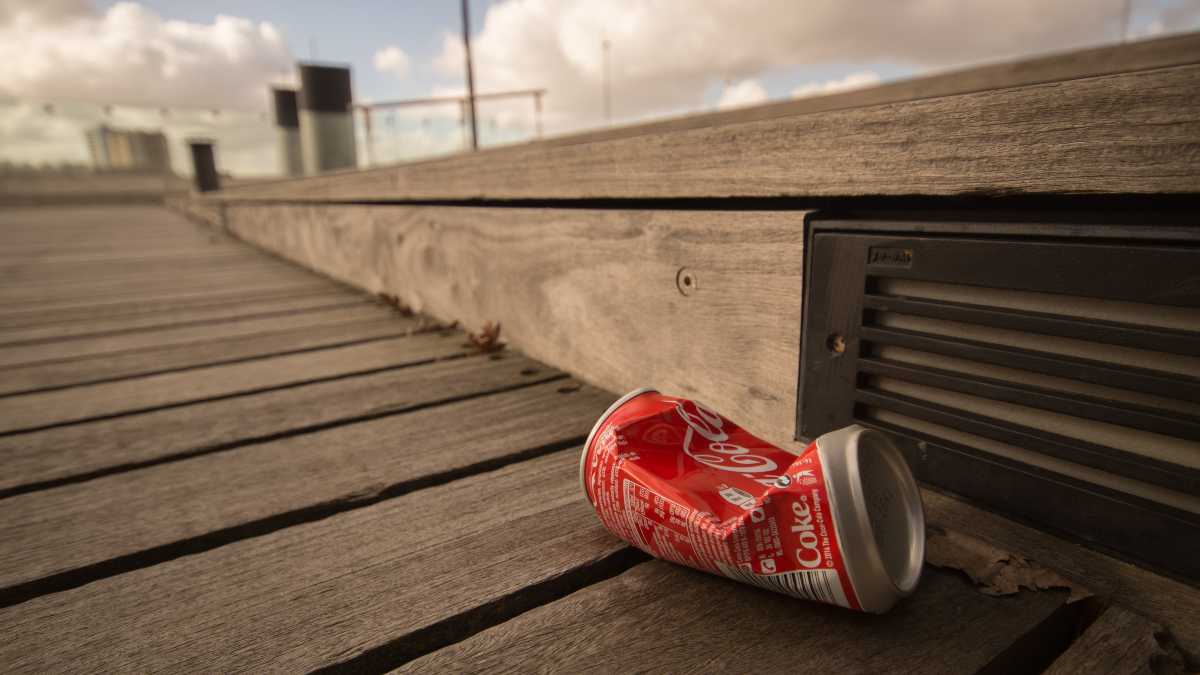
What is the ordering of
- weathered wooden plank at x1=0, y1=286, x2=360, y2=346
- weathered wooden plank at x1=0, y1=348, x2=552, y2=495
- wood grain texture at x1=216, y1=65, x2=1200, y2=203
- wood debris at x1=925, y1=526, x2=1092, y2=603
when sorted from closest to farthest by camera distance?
wood grain texture at x1=216, y1=65, x2=1200, y2=203
wood debris at x1=925, y1=526, x2=1092, y2=603
weathered wooden plank at x1=0, y1=348, x2=552, y2=495
weathered wooden plank at x1=0, y1=286, x2=360, y2=346

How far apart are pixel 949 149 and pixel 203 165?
8.55 m

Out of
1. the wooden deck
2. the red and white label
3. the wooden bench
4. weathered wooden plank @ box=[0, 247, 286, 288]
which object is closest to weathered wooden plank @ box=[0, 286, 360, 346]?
the wooden bench

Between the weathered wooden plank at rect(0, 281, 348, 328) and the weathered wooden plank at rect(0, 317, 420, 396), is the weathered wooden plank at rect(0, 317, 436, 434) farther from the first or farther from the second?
the weathered wooden plank at rect(0, 281, 348, 328)

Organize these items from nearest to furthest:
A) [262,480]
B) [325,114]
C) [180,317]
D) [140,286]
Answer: [262,480] < [180,317] < [140,286] < [325,114]

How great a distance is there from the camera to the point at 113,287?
2.56 m

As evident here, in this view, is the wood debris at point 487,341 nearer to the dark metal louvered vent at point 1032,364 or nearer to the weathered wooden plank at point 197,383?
the weathered wooden plank at point 197,383

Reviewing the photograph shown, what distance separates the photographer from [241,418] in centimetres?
114

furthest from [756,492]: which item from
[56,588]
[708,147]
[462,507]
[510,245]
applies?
[510,245]

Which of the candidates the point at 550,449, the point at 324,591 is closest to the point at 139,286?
the point at 550,449

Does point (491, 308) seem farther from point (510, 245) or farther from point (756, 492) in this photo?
point (756, 492)

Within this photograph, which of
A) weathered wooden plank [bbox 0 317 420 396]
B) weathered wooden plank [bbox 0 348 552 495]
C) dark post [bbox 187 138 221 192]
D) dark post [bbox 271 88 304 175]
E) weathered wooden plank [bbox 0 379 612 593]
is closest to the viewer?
weathered wooden plank [bbox 0 379 612 593]

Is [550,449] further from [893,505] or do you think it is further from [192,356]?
[192,356]

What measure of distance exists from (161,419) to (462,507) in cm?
72

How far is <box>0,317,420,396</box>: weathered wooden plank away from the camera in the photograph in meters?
1.40
